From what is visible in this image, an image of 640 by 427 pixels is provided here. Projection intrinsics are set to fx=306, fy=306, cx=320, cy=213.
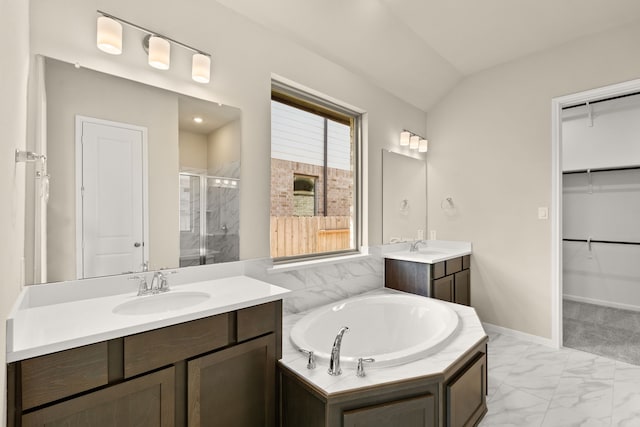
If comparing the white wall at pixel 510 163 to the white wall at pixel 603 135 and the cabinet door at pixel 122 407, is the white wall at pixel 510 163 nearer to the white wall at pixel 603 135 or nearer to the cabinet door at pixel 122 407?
the white wall at pixel 603 135

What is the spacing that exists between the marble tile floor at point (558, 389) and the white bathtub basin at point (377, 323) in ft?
1.98

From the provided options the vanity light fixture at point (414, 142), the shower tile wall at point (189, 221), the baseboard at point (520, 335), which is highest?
the vanity light fixture at point (414, 142)

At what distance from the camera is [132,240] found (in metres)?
1.59

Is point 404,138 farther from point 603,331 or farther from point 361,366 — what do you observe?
point 603,331

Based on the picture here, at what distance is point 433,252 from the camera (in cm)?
328

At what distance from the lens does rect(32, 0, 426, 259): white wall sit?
4.74 ft

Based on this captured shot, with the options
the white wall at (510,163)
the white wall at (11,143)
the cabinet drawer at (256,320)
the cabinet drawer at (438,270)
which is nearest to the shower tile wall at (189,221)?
the cabinet drawer at (256,320)

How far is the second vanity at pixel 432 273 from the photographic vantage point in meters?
2.73

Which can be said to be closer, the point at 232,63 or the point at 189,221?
the point at 189,221

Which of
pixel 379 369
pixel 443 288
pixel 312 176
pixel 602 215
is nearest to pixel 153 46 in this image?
pixel 312 176

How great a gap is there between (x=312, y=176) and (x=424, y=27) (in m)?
1.56

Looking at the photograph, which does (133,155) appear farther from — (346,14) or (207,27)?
(346,14)

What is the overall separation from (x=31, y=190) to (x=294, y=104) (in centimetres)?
178

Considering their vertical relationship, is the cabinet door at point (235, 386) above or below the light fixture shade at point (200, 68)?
below
